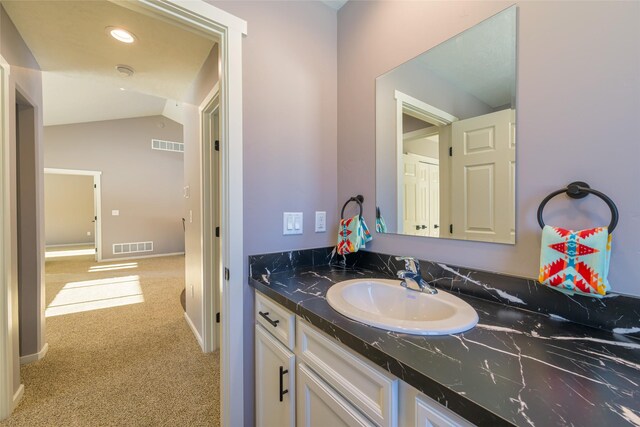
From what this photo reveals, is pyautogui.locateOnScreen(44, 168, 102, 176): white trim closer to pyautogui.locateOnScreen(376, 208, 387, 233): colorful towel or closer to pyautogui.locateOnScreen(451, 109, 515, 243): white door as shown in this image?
pyautogui.locateOnScreen(376, 208, 387, 233): colorful towel

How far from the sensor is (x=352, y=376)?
744mm

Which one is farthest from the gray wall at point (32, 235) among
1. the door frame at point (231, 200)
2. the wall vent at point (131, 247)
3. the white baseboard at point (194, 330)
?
the wall vent at point (131, 247)

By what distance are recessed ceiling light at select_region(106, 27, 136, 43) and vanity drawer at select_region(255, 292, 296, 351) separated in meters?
1.90

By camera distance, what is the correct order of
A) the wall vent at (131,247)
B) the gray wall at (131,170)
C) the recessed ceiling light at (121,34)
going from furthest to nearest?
the wall vent at (131,247) → the gray wall at (131,170) → the recessed ceiling light at (121,34)

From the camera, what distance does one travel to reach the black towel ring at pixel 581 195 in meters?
0.70

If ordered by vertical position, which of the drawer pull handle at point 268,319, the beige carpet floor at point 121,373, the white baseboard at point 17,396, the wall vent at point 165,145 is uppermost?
the wall vent at point 165,145

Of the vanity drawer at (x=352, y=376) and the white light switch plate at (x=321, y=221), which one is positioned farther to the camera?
the white light switch plate at (x=321, y=221)

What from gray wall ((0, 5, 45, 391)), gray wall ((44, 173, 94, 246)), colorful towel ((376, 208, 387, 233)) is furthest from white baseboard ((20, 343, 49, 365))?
gray wall ((44, 173, 94, 246))

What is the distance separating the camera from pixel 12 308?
5.24 ft

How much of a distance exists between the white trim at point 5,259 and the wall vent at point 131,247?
17.9ft

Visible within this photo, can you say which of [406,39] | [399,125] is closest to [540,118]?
[399,125]

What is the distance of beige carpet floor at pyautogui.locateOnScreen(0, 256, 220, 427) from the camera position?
61.9 inches

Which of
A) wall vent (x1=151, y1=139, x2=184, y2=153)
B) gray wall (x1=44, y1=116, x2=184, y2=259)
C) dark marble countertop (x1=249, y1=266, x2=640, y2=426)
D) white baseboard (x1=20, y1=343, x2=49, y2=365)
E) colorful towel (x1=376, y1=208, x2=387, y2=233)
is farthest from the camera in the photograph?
wall vent (x1=151, y1=139, x2=184, y2=153)

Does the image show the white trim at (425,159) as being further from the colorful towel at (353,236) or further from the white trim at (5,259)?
the white trim at (5,259)
